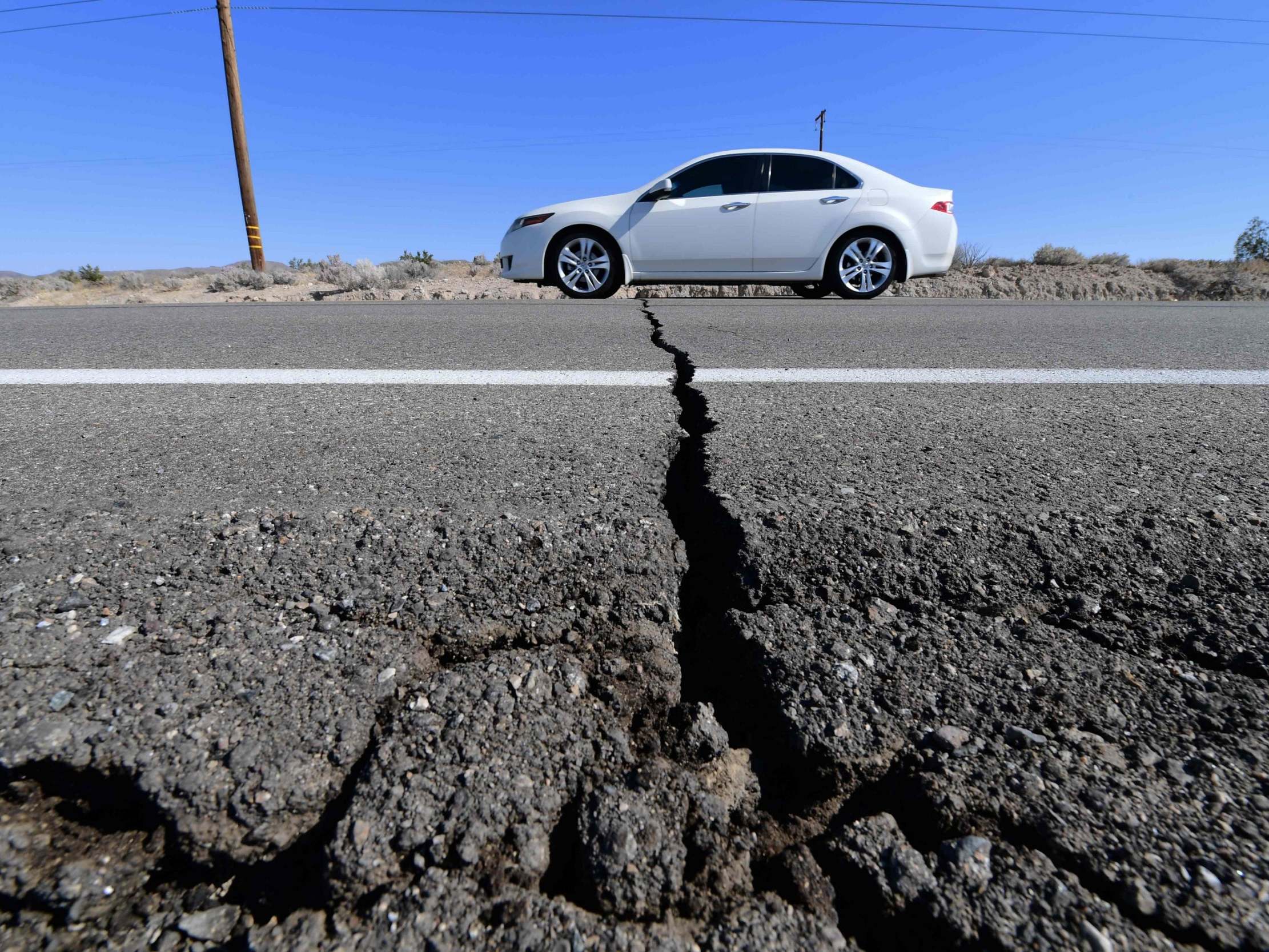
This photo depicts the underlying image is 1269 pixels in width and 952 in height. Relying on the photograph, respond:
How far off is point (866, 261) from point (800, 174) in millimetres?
1132

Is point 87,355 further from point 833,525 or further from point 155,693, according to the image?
point 833,525

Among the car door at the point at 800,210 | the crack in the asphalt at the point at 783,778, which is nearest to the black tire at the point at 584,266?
the car door at the point at 800,210

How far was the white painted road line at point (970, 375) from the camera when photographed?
3.02 metres

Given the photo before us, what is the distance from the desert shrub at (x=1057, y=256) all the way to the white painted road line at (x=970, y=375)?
44.1ft

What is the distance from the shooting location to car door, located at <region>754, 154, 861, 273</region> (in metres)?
7.67

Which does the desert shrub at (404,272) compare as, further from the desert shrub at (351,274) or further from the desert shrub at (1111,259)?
the desert shrub at (1111,259)

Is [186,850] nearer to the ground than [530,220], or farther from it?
nearer to the ground

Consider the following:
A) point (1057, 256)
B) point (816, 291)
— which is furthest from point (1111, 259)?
point (816, 291)

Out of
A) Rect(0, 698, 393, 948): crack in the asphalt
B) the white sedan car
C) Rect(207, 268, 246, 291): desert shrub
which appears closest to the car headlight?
the white sedan car

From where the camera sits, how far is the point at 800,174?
7809mm

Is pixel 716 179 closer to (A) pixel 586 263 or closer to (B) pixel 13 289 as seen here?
(A) pixel 586 263

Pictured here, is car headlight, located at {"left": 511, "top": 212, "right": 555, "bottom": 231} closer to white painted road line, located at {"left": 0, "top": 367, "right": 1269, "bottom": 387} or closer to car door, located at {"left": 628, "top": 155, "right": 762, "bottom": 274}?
car door, located at {"left": 628, "top": 155, "right": 762, "bottom": 274}

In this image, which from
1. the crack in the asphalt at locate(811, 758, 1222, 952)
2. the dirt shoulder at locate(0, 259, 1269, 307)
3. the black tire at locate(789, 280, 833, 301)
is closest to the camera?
the crack in the asphalt at locate(811, 758, 1222, 952)

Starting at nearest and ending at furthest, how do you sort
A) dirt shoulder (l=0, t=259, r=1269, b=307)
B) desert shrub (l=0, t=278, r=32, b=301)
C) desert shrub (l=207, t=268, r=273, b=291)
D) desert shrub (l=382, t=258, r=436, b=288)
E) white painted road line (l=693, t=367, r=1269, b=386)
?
white painted road line (l=693, t=367, r=1269, b=386) < dirt shoulder (l=0, t=259, r=1269, b=307) < desert shrub (l=382, t=258, r=436, b=288) < desert shrub (l=207, t=268, r=273, b=291) < desert shrub (l=0, t=278, r=32, b=301)
